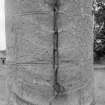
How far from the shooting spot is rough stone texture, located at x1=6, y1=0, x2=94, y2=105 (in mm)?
638

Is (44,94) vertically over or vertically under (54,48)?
under

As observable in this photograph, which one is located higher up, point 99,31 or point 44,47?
point 99,31

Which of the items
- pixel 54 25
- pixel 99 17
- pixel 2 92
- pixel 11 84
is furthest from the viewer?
pixel 99 17

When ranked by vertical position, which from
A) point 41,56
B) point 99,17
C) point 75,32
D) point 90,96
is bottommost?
point 90,96

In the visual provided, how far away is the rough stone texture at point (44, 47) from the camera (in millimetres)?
638

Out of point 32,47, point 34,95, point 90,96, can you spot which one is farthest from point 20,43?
point 90,96

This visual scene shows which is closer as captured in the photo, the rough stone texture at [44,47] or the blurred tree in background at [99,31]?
the rough stone texture at [44,47]

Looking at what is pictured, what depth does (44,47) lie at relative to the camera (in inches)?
25.4

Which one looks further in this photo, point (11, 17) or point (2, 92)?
point (2, 92)

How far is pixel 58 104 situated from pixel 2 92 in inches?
48.8

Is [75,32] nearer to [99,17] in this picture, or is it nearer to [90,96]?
[90,96]

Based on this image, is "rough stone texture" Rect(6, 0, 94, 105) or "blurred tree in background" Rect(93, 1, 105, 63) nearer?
"rough stone texture" Rect(6, 0, 94, 105)

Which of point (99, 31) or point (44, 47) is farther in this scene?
point (99, 31)

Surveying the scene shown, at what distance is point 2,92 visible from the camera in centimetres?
168
